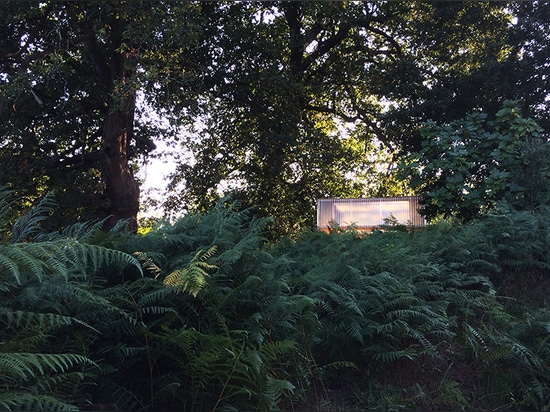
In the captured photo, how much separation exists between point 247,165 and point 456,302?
11.0m

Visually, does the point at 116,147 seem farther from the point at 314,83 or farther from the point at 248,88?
the point at 314,83

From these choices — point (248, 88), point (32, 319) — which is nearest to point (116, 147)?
point (248, 88)

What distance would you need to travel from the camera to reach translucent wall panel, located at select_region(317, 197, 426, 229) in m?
11.1

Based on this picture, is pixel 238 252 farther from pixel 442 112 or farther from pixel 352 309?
pixel 442 112

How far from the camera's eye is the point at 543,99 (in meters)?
12.1

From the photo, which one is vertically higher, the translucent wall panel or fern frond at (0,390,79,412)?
the translucent wall panel

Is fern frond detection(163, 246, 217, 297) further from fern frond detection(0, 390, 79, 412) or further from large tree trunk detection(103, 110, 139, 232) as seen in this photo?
large tree trunk detection(103, 110, 139, 232)

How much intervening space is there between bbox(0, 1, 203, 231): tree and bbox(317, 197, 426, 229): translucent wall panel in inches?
168

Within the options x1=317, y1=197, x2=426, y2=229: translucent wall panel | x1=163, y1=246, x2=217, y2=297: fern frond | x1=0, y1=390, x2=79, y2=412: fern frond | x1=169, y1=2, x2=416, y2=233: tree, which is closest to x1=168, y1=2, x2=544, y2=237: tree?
x1=169, y1=2, x2=416, y2=233: tree

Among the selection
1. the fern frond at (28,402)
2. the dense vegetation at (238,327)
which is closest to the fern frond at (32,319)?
the dense vegetation at (238,327)

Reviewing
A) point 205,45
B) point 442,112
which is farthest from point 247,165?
point 442,112

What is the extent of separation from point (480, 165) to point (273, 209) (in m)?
7.25

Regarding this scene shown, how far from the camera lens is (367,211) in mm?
11156

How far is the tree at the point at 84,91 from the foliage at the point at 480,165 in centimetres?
541
